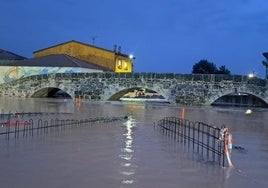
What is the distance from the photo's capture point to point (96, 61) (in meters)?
72.3

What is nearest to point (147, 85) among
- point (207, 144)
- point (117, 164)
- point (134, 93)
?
point (134, 93)

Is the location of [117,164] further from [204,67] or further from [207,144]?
[204,67]

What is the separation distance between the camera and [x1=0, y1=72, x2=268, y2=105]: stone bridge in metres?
44.6

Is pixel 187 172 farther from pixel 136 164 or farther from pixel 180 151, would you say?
pixel 180 151

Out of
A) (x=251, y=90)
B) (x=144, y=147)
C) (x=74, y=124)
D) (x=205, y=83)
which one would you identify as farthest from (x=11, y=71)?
(x=144, y=147)

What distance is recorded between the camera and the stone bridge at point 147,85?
44.6m

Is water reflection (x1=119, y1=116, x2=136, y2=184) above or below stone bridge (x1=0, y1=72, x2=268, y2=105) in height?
below

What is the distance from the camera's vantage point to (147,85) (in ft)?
156

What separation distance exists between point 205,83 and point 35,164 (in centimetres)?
3679

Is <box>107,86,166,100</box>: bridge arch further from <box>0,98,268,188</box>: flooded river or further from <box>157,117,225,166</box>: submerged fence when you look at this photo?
<box>0,98,268,188</box>: flooded river

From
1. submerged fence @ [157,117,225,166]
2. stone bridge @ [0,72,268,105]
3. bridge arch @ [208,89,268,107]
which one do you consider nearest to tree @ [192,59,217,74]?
bridge arch @ [208,89,268,107]

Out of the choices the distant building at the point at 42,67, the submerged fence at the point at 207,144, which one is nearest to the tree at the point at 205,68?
the distant building at the point at 42,67

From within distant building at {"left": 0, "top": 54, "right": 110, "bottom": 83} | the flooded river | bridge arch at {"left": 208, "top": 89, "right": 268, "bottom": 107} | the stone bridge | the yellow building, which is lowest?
the flooded river

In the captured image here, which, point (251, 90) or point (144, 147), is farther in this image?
point (251, 90)
